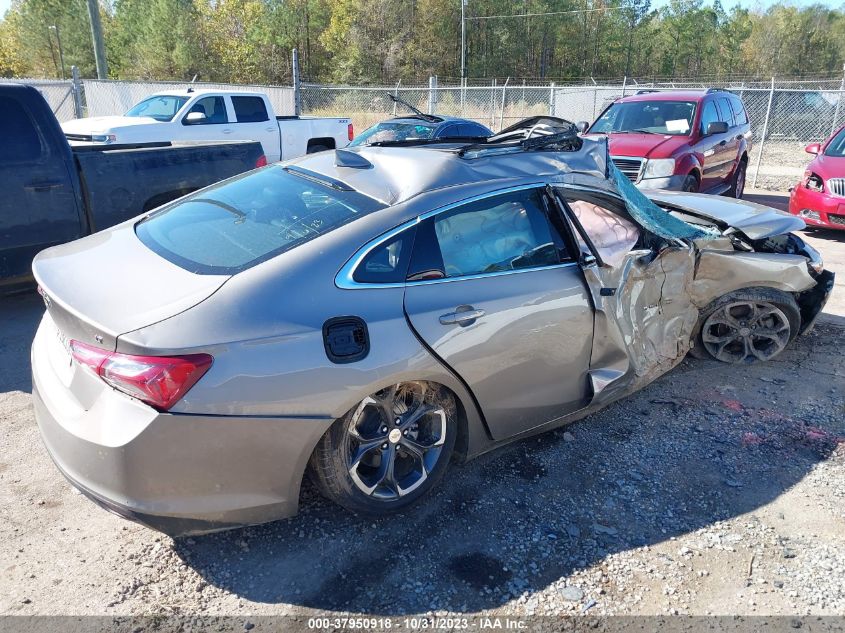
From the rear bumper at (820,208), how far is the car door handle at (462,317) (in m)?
8.01

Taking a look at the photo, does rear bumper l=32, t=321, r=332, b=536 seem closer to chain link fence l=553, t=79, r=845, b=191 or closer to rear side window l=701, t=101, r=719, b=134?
rear side window l=701, t=101, r=719, b=134


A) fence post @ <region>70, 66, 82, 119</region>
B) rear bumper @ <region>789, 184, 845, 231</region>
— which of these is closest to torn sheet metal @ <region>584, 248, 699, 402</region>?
rear bumper @ <region>789, 184, 845, 231</region>

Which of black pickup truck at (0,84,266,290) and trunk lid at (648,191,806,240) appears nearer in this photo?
trunk lid at (648,191,806,240)

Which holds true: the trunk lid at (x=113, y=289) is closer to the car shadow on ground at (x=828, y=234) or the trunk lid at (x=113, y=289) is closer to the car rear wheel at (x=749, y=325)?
the car rear wheel at (x=749, y=325)

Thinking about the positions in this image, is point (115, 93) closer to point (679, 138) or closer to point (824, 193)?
point (679, 138)

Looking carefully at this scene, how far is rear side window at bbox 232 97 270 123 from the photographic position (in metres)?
12.6

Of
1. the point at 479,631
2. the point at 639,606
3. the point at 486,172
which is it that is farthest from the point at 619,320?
the point at 479,631

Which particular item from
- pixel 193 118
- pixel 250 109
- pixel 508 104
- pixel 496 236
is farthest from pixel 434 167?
pixel 508 104

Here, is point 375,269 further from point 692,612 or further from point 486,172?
point 692,612

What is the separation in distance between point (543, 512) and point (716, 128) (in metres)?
8.56

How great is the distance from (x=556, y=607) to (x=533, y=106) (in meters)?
23.8

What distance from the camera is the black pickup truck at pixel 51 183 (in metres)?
5.09

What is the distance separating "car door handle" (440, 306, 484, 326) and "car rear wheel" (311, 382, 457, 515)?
1.03 ft

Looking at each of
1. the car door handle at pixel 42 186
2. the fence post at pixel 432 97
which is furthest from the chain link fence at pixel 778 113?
the car door handle at pixel 42 186
